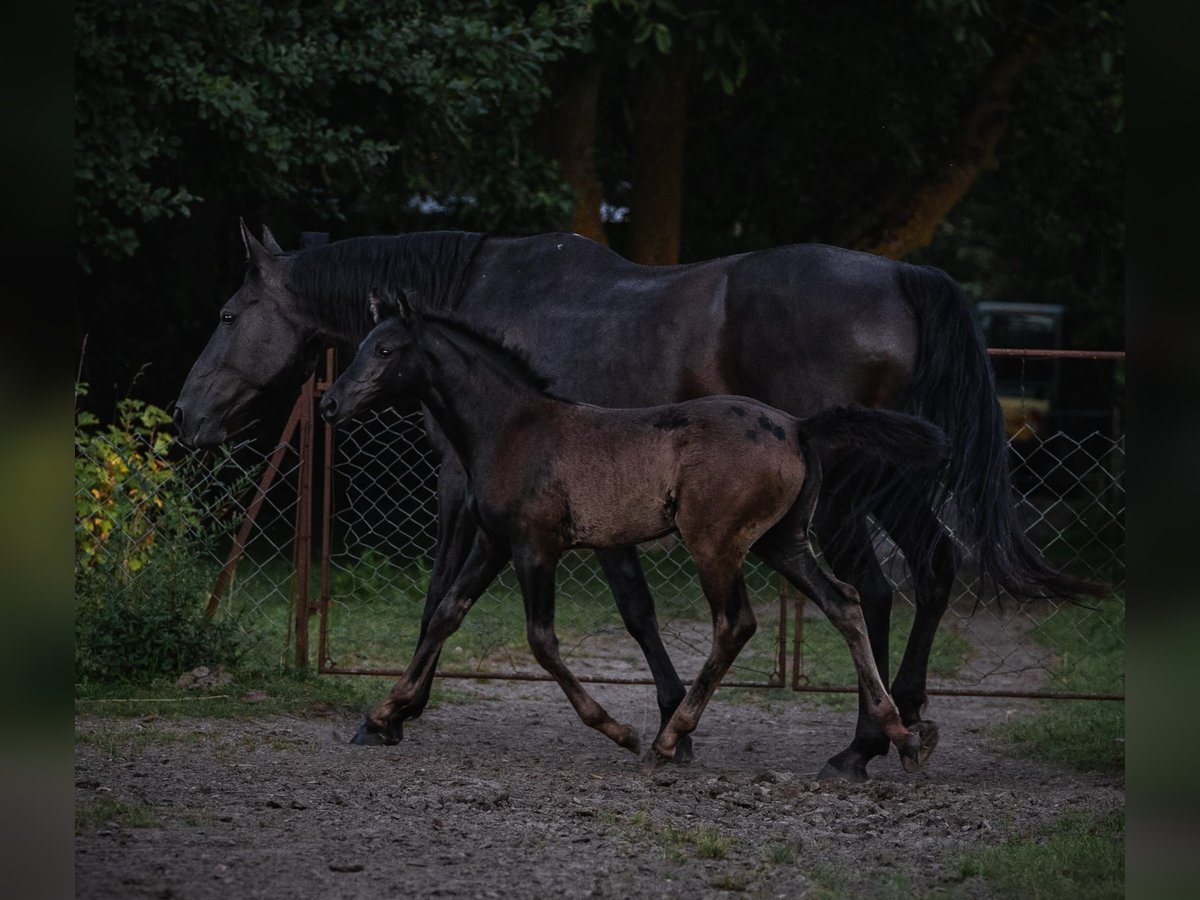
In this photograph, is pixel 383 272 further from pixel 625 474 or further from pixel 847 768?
pixel 847 768

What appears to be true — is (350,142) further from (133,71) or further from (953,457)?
(953,457)

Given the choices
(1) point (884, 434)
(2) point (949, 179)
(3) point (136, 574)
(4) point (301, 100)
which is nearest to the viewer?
(1) point (884, 434)

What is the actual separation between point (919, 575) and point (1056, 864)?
1.74 m

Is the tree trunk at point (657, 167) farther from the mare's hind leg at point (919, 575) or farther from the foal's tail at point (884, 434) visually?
the foal's tail at point (884, 434)

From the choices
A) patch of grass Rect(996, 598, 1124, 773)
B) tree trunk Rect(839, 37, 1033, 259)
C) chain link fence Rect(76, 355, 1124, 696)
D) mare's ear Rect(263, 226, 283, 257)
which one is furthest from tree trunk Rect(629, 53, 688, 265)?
mare's ear Rect(263, 226, 283, 257)

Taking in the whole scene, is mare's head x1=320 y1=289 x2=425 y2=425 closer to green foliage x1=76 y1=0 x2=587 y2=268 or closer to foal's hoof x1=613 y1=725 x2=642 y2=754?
foal's hoof x1=613 y1=725 x2=642 y2=754

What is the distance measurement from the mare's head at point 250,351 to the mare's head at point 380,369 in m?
1.06

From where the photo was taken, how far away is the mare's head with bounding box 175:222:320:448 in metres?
6.68

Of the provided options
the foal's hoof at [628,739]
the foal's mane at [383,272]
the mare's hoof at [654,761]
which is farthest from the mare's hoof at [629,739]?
the foal's mane at [383,272]

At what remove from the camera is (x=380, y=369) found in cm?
566

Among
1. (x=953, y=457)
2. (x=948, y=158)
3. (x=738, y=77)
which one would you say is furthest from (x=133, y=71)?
(x=948, y=158)

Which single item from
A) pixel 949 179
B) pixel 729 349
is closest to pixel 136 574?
pixel 729 349

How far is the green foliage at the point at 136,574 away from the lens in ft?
23.8
